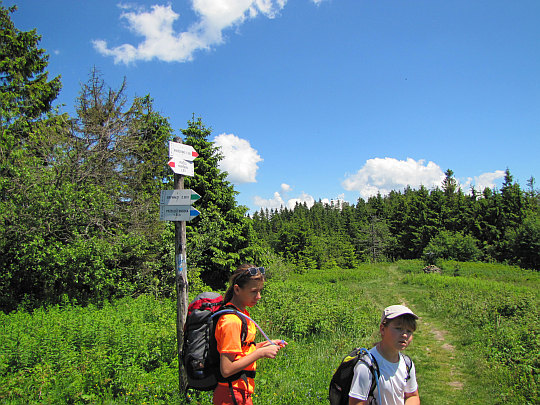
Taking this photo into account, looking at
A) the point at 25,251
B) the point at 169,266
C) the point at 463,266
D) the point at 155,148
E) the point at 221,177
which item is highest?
the point at 155,148

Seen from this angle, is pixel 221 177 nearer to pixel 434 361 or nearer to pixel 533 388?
pixel 434 361

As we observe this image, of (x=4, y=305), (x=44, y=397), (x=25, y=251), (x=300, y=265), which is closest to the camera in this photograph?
(x=44, y=397)

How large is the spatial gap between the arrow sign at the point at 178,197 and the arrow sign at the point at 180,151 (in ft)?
1.61

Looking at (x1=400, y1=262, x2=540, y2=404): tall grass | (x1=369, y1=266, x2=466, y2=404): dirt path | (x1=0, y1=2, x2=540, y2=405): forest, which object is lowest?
(x1=369, y1=266, x2=466, y2=404): dirt path

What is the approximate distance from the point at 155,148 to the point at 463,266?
34.2m

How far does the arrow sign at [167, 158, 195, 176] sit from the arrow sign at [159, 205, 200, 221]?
0.49 meters

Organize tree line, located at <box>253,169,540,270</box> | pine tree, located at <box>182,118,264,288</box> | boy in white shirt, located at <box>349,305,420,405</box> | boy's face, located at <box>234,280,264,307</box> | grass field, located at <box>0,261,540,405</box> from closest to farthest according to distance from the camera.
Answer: boy in white shirt, located at <box>349,305,420,405</box>, boy's face, located at <box>234,280,264,307</box>, grass field, located at <box>0,261,540,405</box>, pine tree, located at <box>182,118,264,288</box>, tree line, located at <box>253,169,540,270</box>

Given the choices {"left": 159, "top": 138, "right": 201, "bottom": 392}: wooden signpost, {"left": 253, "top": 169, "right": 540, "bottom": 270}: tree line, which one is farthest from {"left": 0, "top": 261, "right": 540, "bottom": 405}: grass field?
{"left": 253, "top": 169, "right": 540, "bottom": 270}: tree line

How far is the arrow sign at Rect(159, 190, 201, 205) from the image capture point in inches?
164

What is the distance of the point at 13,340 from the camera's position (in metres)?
5.52

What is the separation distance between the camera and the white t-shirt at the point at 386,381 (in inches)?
79.7

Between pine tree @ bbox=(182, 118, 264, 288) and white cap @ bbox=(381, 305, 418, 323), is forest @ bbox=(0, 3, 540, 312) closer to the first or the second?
pine tree @ bbox=(182, 118, 264, 288)

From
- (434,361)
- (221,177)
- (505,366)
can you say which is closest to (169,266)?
(221,177)

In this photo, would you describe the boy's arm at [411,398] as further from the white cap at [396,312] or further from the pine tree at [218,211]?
the pine tree at [218,211]
